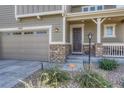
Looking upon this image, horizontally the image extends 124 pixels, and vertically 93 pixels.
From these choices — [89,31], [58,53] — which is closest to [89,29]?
[89,31]

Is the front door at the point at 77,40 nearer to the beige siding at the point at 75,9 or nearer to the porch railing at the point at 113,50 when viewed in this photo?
the beige siding at the point at 75,9

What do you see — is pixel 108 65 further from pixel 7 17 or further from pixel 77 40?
pixel 7 17

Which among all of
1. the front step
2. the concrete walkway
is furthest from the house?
the concrete walkway

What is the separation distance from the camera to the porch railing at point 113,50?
9.45m

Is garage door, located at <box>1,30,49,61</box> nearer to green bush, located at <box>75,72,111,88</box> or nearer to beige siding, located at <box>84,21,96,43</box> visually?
beige siding, located at <box>84,21,96,43</box>

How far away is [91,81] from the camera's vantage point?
5.06 m

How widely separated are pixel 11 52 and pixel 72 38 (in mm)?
5243

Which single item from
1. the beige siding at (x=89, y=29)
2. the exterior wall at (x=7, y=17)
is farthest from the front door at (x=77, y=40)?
the exterior wall at (x=7, y=17)

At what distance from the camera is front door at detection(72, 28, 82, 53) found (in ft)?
39.1

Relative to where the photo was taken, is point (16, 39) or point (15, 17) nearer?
point (15, 17)

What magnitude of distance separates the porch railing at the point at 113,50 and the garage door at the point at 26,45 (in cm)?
421

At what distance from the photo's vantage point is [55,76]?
217 inches
